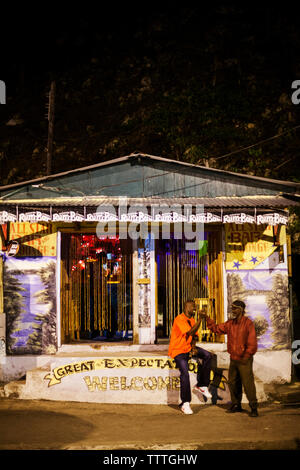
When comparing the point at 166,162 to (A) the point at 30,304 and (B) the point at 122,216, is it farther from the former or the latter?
(A) the point at 30,304

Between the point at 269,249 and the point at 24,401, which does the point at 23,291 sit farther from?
the point at 269,249

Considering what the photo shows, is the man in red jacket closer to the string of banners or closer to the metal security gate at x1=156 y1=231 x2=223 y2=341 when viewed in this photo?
the string of banners

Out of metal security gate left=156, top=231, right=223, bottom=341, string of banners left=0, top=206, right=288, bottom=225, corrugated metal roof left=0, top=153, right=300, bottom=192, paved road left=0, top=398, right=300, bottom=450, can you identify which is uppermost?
corrugated metal roof left=0, top=153, right=300, bottom=192

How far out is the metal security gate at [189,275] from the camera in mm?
11461

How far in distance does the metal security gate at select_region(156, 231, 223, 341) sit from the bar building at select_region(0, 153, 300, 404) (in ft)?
0.07

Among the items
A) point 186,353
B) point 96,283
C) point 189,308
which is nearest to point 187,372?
point 186,353

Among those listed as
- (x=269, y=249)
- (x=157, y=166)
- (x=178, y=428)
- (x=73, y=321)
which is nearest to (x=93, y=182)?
(x=157, y=166)

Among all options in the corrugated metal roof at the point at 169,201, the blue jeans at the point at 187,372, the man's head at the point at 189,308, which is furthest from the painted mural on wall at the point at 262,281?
the man's head at the point at 189,308

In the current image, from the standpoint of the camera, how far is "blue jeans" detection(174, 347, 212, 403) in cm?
909

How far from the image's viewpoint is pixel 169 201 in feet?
36.6

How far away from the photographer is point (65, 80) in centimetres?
3509

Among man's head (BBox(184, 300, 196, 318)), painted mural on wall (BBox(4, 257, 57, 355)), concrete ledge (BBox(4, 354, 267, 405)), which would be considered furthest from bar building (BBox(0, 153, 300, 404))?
man's head (BBox(184, 300, 196, 318))

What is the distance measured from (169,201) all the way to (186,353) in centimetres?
340

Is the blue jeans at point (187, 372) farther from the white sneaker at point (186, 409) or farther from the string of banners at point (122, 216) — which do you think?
the string of banners at point (122, 216)
